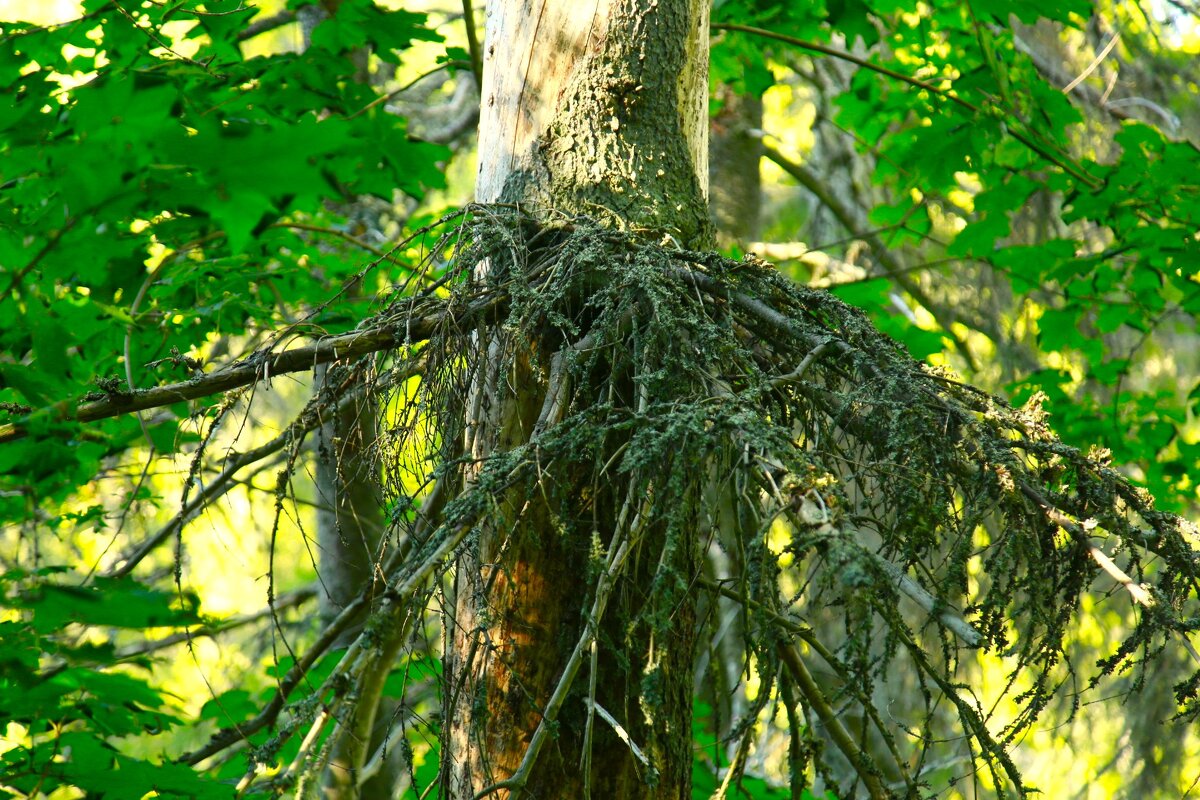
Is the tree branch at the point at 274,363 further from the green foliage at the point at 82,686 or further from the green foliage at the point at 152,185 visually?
the green foliage at the point at 82,686

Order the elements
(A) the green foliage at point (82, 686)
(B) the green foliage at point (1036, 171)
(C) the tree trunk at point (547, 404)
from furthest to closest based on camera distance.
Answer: (B) the green foliage at point (1036, 171) < (C) the tree trunk at point (547, 404) < (A) the green foliage at point (82, 686)

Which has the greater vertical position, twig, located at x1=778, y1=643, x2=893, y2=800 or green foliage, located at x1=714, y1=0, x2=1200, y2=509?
green foliage, located at x1=714, y1=0, x2=1200, y2=509

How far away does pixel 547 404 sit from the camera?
183 cm

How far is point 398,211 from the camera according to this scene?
7.32 metres

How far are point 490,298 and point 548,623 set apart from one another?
2.28 feet

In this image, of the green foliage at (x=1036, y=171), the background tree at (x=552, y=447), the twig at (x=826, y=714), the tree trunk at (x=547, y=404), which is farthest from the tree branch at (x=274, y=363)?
the green foliage at (x=1036, y=171)

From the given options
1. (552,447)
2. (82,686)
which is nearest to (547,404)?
(552,447)

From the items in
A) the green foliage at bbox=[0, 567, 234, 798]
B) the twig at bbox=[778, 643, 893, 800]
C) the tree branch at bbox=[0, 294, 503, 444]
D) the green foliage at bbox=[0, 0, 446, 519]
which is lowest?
the twig at bbox=[778, 643, 893, 800]

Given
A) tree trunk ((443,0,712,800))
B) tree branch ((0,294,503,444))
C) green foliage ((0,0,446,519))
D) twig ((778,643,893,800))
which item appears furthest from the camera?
tree trunk ((443,0,712,800))

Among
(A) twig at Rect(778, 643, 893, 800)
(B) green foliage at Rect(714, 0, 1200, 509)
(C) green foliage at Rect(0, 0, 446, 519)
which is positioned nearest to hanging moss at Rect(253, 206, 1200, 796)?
(A) twig at Rect(778, 643, 893, 800)

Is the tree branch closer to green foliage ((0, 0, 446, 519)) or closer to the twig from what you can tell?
green foliage ((0, 0, 446, 519))

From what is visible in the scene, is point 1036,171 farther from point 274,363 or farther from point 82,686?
point 82,686

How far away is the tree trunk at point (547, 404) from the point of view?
185 centimetres

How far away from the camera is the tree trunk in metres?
1.85
